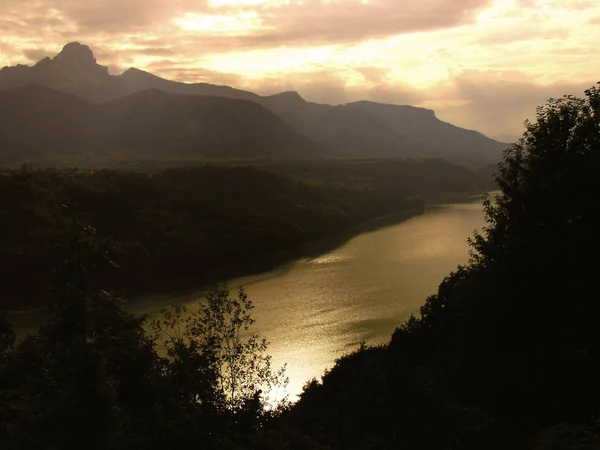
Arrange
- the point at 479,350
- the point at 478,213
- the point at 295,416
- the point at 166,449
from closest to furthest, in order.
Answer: the point at 166,449 < the point at 479,350 < the point at 295,416 < the point at 478,213

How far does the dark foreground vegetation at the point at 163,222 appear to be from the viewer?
93.6 m

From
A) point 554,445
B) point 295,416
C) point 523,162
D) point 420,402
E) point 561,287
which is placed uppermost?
point 523,162

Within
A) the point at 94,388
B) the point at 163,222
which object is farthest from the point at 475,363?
the point at 163,222

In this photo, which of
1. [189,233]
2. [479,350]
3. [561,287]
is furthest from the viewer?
[189,233]

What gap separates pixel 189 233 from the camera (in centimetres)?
11519

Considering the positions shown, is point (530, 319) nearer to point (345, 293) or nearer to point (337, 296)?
point (337, 296)

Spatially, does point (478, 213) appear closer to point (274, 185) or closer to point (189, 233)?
point (274, 185)

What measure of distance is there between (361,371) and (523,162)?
1943 cm

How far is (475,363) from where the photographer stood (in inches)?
947

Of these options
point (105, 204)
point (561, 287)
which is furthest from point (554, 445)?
point (105, 204)

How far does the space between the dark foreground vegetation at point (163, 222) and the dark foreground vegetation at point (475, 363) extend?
6109cm

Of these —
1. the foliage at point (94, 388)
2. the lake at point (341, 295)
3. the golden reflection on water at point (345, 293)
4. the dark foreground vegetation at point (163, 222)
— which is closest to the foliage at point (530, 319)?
the foliage at point (94, 388)

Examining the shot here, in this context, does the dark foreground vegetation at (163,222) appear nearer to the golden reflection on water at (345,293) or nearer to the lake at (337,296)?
the lake at (337,296)

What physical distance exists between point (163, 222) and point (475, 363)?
102180 millimetres
